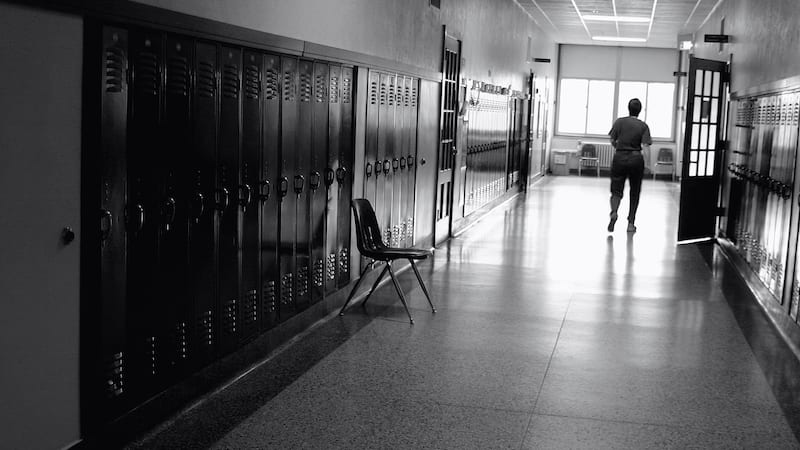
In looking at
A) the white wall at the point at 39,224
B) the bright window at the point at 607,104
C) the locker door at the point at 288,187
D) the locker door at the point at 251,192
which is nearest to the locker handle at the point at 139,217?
the white wall at the point at 39,224

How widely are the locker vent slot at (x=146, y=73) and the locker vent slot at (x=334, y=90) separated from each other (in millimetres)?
2257

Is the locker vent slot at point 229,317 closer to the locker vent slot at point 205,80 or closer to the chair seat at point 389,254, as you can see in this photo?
the locker vent slot at point 205,80

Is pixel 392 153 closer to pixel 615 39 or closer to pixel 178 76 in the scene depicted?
pixel 178 76

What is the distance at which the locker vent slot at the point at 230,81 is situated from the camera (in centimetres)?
426

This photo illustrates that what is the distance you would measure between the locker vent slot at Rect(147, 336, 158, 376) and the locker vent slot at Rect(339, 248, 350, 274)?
8.78 ft

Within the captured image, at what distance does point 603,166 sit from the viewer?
23.5 m

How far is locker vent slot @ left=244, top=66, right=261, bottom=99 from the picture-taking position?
14.7 feet

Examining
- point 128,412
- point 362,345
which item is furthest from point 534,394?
point 128,412

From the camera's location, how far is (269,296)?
503 cm

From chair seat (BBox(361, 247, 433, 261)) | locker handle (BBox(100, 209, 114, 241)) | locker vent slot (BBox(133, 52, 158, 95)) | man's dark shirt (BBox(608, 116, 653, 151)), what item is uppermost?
locker vent slot (BBox(133, 52, 158, 95))

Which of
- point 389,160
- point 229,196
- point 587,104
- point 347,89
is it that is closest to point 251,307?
point 229,196

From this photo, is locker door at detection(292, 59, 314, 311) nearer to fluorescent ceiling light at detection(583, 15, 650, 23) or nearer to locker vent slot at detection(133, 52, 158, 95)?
locker vent slot at detection(133, 52, 158, 95)

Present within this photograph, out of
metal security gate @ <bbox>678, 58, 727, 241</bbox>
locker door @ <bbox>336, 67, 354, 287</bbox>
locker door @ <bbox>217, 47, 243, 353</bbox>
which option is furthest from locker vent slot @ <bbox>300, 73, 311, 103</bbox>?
metal security gate @ <bbox>678, 58, 727, 241</bbox>

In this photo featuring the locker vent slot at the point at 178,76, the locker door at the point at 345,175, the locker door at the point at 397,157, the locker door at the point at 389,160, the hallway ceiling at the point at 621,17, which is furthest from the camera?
the hallway ceiling at the point at 621,17
